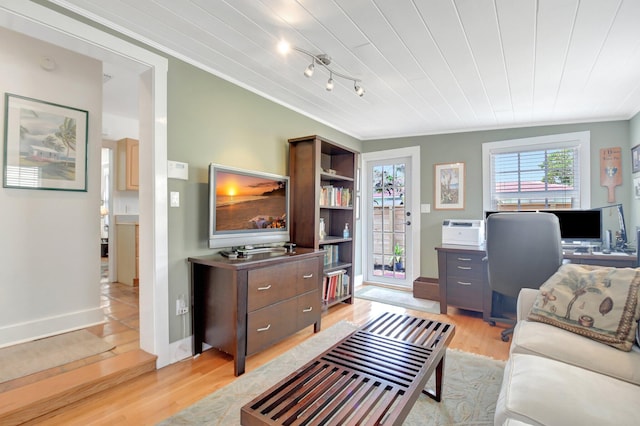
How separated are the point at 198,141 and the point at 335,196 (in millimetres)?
1696

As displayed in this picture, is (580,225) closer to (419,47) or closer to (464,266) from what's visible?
(464,266)

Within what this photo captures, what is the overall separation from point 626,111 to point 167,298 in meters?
4.71

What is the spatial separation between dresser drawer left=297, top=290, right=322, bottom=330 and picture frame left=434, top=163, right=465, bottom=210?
2.38 metres

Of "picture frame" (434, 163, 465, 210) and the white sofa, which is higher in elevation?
"picture frame" (434, 163, 465, 210)

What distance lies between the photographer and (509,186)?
12.8ft

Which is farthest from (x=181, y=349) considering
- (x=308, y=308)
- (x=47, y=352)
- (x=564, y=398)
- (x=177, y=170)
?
(x=564, y=398)

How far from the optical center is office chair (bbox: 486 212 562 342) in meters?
2.55

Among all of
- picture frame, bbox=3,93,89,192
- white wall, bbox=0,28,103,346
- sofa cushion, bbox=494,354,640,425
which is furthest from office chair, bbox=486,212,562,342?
picture frame, bbox=3,93,89,192

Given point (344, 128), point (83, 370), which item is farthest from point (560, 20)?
Answer: point (83, 370)

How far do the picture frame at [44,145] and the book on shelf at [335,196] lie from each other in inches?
92.0

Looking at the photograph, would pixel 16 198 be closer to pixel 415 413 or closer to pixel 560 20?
pixel 415 413

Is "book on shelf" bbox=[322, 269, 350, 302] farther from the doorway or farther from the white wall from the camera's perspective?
the white wall

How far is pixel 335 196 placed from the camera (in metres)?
3.64

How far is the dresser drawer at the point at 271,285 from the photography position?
7.23 feet
